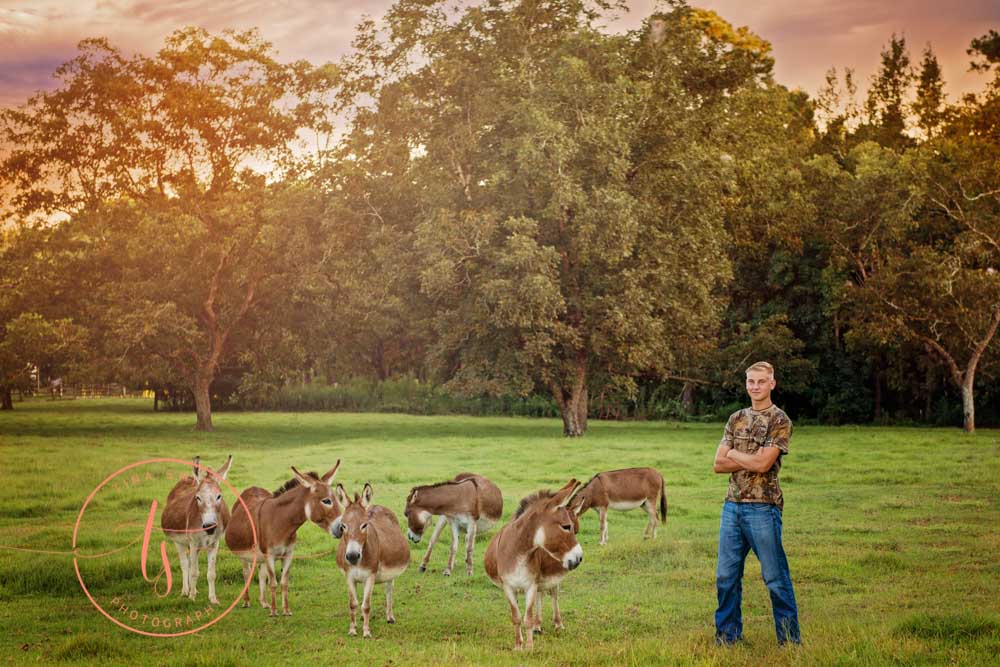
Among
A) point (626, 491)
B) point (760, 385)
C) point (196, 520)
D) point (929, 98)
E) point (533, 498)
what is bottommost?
point (626, 491)

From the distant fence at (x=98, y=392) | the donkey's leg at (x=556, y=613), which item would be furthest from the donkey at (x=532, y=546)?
the distant fence at (x=98, y=392)

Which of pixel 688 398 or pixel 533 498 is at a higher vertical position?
pixel 533 498

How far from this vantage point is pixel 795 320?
176ft

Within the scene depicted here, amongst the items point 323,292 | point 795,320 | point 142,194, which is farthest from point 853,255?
point 142,194

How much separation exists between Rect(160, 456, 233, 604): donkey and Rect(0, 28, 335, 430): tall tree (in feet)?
96.7

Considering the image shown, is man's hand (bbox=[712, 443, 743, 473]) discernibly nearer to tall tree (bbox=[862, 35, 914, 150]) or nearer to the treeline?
the treeline

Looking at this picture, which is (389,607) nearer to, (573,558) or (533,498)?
(533,498)

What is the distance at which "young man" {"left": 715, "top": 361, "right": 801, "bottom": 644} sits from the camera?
347 inches

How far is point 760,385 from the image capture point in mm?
8922

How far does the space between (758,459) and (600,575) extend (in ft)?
20.3

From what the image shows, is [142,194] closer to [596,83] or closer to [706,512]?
[596,83]

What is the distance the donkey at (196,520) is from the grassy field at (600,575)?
47cm

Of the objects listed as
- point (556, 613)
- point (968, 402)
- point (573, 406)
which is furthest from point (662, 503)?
point (968, 402)

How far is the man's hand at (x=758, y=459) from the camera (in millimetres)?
8664
